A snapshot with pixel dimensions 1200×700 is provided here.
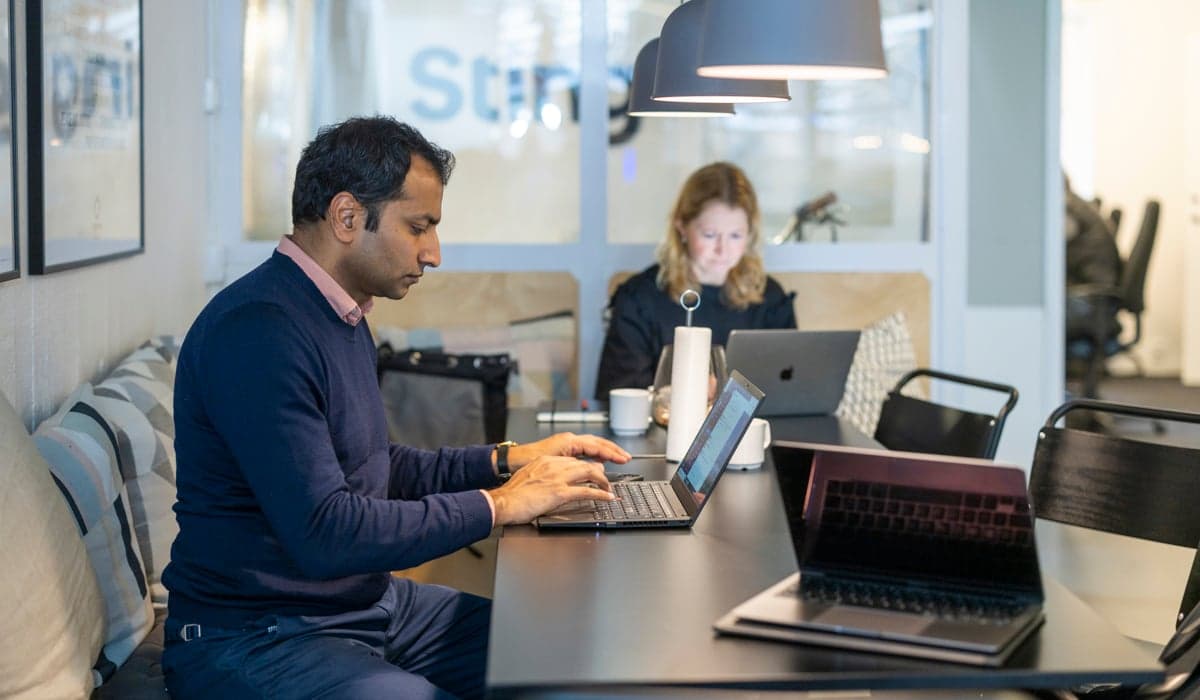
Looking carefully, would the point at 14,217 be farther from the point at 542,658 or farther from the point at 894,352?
the point at 894,352

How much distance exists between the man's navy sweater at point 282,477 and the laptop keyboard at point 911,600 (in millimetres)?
567

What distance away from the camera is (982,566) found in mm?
1619

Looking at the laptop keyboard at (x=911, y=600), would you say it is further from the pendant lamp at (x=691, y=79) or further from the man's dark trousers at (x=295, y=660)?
the pendant lamp at (x=691, y=79)

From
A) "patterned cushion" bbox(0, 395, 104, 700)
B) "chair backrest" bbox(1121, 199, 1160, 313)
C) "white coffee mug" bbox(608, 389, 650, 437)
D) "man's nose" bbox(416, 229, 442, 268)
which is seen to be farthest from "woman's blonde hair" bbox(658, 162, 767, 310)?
"chair backrest" bbox(1121, 199, 1160, 313)

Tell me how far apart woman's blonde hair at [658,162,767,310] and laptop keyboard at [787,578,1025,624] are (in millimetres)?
2344

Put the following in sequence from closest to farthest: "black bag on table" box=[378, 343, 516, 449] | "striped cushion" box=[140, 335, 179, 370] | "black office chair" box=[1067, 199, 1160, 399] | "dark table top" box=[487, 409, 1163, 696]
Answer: "dark table top" box=[487, 409, 1163, 696] → "striped cushion" box=[140, 335, 179, 370] → "black bag on table" box=[378, 343, 516, 449] → "black office chair" box=[1067, 199, 1160, 399]

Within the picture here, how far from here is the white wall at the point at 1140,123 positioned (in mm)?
9320

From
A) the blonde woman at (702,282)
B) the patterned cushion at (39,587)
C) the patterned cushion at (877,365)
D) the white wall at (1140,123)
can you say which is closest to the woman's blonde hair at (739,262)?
the blonde woman at (702,282)

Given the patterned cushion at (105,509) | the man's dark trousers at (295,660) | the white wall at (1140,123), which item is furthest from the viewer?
the white wall at (1140,123)

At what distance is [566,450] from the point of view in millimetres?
2529

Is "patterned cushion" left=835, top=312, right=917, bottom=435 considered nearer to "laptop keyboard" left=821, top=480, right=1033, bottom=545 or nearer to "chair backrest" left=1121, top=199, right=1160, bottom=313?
"chair backrest" left=1121, top=199, right=1160, bottom=313

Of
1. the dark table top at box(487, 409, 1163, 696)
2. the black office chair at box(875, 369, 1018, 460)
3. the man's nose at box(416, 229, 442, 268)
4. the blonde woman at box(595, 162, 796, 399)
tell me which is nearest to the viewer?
the dark table top at box(487, 409, 1163, 696)

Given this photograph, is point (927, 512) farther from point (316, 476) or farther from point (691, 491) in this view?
point (316, 476)

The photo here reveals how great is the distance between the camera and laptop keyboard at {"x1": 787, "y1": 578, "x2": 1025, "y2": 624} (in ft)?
5.21
